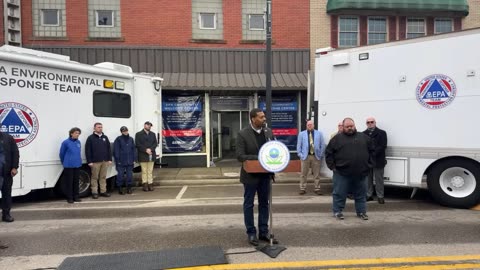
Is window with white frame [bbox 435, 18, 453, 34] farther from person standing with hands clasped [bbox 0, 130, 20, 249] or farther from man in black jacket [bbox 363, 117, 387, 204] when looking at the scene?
person standing with hands clasped [bbox 0, 130, 20, 249]

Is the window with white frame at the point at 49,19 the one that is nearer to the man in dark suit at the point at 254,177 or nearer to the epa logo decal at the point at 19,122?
the epa logo decal at the point at 19,122

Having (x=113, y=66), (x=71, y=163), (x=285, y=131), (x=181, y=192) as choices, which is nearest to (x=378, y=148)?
(x=181, y=192)

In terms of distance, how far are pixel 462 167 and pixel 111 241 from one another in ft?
20.3

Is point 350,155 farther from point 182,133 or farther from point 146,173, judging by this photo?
point 182,133

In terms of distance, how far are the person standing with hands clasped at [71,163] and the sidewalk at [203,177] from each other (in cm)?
280

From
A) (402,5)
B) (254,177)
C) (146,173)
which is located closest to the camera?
(254,177)

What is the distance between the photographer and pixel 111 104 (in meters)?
9.92

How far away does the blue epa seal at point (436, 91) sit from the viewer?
765 centimetres

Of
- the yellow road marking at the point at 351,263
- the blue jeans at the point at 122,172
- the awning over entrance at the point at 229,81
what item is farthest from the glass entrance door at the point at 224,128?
the yellow road marking at the point at 351,263

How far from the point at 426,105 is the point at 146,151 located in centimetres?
627

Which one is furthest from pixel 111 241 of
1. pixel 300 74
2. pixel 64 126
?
pixel 300 74

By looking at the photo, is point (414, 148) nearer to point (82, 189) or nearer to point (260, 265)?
point (260, 265)

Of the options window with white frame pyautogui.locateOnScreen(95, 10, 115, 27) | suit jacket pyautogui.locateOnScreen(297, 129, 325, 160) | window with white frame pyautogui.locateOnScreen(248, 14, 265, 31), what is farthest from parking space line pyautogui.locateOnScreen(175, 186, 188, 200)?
window with white frame pyautogui.locateOnScreen(95, 10, 115, 27)

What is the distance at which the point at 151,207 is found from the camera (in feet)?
26.6
